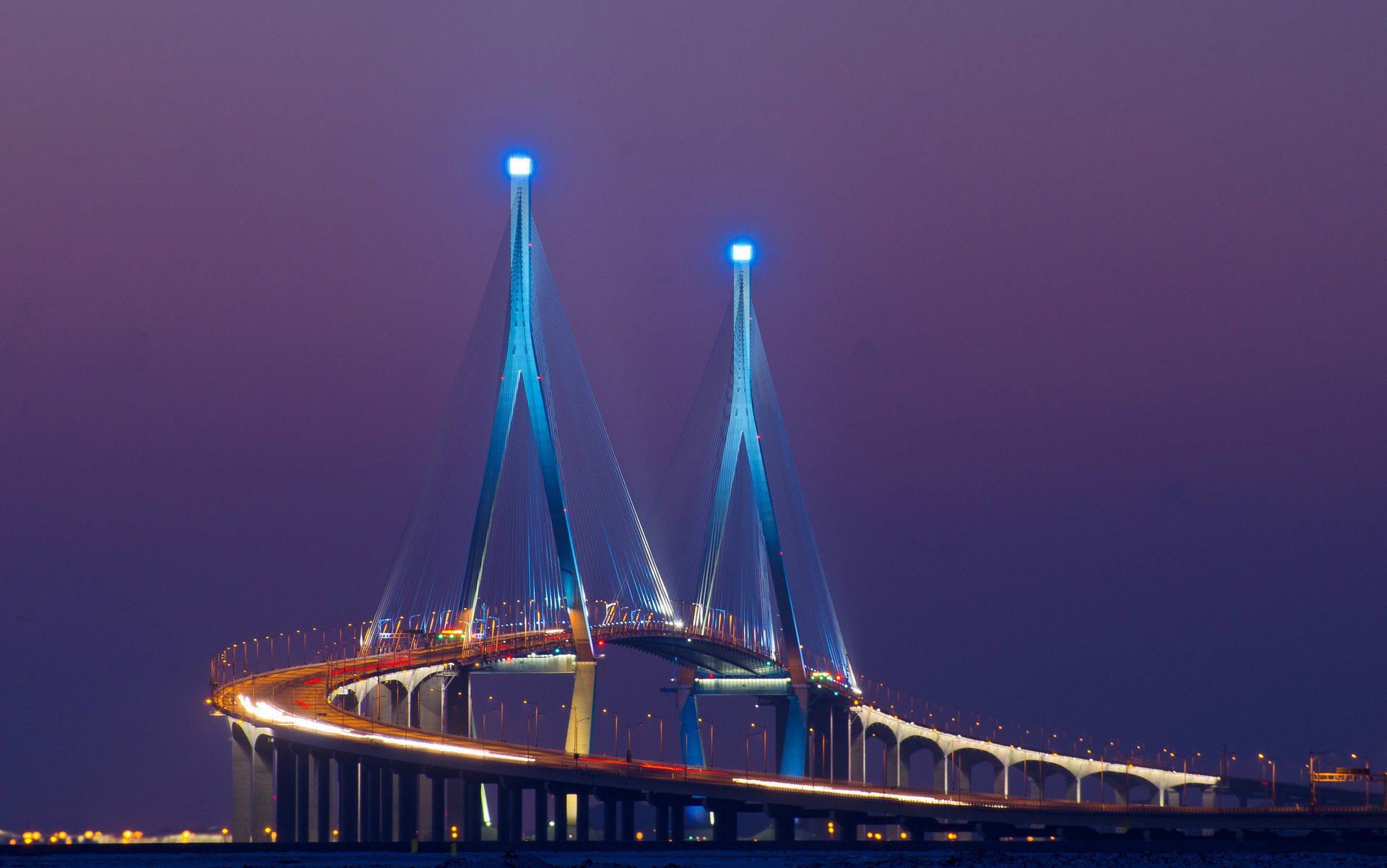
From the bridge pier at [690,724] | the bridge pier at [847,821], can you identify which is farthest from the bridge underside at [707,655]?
the bridge pier at [847,821]

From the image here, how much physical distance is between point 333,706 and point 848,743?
181 ft

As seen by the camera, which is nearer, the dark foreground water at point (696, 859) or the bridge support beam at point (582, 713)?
the dark foreground water at point (696, 859)

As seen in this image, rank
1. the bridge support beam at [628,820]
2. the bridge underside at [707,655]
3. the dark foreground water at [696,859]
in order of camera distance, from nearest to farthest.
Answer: the dark foreground water at [696,859]
the bridge support beam at [628,820]
the bridge underside at [707,655]

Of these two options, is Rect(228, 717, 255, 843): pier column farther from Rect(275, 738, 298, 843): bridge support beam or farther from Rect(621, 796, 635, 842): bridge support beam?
Rect(621, 796, 635, 842): bridge support beam

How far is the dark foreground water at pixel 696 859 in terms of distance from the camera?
66.8m

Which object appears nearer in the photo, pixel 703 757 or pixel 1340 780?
pixel 1340 780

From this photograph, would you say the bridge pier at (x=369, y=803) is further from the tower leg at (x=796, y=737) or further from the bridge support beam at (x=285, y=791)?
the tower leg at (x=796, y=737)

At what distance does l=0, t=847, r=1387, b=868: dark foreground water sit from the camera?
66.8 m

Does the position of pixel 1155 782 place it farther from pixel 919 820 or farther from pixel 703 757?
pixel 919 820

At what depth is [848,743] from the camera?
150875 millimetres

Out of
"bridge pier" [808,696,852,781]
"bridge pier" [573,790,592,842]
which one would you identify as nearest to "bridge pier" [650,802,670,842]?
"bridge pier" [573,790,592,842]

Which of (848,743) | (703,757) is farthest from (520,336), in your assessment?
(848,743)

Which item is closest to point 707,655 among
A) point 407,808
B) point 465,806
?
point 465,806

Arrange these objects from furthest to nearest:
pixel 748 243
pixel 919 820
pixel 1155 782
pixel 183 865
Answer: pixel 1155 782
pixel 748 243
pixel 919 820
pixel 183 865
